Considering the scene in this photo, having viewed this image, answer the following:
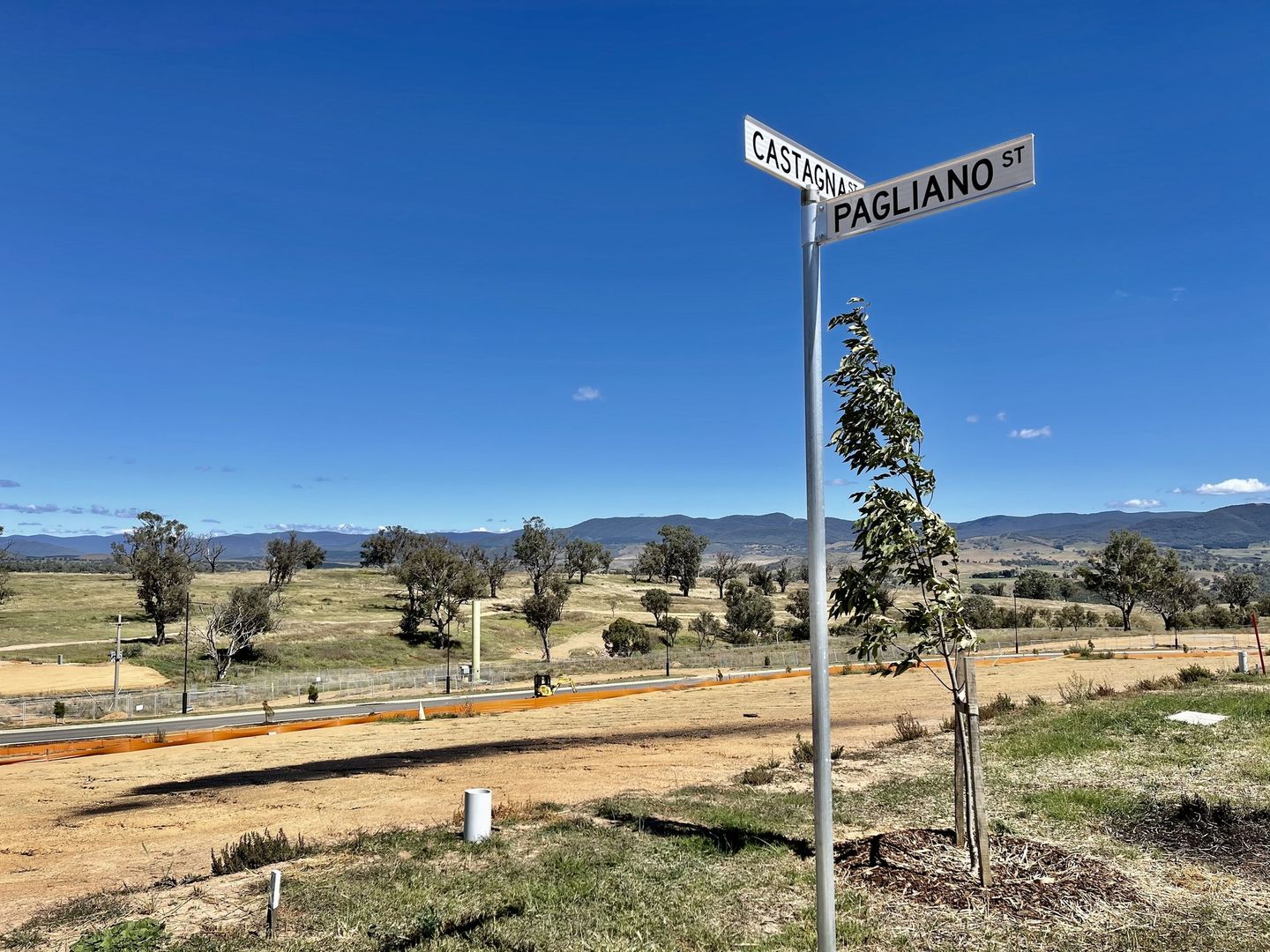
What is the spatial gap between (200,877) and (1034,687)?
109 ft

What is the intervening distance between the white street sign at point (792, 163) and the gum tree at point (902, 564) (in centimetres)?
387

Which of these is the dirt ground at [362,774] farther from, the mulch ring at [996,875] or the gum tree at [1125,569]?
the gum tree at [1125,569]

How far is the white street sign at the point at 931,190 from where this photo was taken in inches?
146

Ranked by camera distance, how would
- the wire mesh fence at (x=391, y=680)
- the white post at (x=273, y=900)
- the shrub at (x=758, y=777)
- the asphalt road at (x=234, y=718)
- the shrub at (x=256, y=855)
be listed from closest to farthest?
the white post at (x=273, y=900) < the shrub at (x=256, y=855) < the shrub at (x=758, y=777) < the asphalt road at (x=234, y=718) < the wire mesh fence at (x=391, y=680)

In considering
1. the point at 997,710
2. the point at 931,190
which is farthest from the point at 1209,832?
the point at 997,710

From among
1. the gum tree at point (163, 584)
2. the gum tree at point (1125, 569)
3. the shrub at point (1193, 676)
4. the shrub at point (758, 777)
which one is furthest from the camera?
the gum tree at point (1125, 569)

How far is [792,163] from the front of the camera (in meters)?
4.20

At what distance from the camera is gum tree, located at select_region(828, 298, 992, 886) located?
7.69 m

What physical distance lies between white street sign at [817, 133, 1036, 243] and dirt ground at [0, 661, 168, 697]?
214ft

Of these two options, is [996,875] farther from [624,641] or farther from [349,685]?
[624,641]

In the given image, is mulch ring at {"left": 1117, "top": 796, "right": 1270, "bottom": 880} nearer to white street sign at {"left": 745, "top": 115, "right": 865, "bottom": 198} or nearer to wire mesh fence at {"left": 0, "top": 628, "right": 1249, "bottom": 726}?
white street sign at {"left": 745, "top": 115, "right": 865, "bottom": 198}

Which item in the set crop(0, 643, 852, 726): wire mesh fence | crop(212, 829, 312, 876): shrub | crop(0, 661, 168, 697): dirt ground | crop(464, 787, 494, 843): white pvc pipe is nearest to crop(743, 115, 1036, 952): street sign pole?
crop(464, 787, 494, 843): white pvc pipe

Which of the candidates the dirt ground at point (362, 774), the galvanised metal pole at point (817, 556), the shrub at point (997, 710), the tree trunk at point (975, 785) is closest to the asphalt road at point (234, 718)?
the dirt ground at point (362, 774)

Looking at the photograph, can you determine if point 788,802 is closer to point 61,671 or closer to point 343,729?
point 343,729
